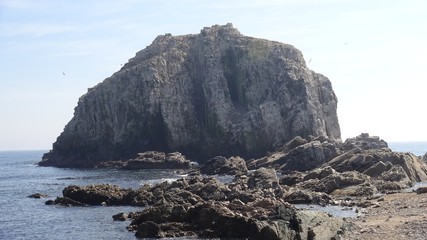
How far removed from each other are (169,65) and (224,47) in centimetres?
1609

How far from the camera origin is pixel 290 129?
12362 cm

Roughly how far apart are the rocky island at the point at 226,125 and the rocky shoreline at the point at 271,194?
0.35 metres

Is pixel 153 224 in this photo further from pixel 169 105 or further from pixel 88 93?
pixel 88 93

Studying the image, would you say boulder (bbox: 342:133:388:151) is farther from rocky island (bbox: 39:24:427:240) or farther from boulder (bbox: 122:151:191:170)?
boulder (bbox: 122:151:191:170)

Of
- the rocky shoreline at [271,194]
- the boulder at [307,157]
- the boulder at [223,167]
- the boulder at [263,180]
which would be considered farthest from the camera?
the boulder at [223,167]

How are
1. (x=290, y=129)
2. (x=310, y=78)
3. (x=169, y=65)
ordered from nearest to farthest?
(x=290, y=129) < (x=310, y=78) < (x=169, y=65)

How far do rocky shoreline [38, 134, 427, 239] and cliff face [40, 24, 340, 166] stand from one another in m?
13.3

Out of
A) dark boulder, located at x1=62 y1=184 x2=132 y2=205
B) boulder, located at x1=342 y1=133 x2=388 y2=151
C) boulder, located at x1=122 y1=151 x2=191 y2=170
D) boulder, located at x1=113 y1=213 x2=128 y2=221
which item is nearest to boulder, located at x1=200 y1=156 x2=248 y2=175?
boulder, located at x1=122 y1=151 x2=191 y2=170

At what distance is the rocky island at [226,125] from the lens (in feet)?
263

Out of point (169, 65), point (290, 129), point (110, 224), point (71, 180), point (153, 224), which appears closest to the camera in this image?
point (153, 224)

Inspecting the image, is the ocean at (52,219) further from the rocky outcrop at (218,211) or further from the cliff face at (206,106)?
the cliff face at (206,106)

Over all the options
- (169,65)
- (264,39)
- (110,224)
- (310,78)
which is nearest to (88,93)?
(169,65)

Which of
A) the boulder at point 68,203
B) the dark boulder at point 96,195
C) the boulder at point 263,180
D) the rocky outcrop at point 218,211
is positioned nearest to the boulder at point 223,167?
the boulder at point 263,180

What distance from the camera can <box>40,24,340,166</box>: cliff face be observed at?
12612 centimetres
